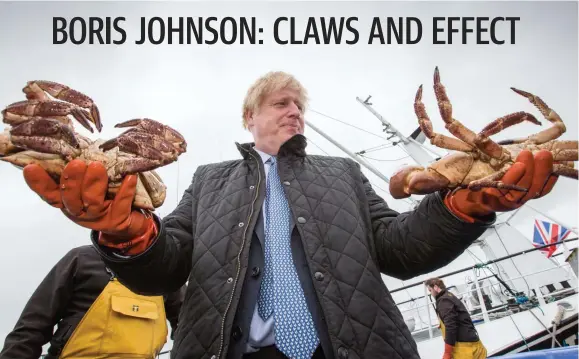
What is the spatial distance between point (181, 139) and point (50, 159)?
45cm

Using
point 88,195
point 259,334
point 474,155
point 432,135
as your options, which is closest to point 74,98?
point 88,195

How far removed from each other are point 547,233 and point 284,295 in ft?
50.5

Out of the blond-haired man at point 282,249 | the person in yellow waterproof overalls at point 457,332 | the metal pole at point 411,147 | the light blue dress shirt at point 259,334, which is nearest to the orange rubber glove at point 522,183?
the blond-haired man at point 282,249

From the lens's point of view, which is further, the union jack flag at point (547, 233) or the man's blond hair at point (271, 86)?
the union jack flag at point (547, 233)

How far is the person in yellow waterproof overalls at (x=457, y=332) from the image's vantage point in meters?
6.71

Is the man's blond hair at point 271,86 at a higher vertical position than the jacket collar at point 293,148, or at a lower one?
higher

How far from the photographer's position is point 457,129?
66.7 inches

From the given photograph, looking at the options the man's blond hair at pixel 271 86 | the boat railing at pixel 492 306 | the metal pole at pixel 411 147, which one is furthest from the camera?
the metal pole at pixel 411 147

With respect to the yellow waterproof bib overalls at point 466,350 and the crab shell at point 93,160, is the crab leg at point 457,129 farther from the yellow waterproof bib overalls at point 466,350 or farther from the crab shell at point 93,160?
the yellow waterproof bib overalls at point 466,350

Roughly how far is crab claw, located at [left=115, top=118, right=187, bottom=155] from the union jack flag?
1511 cm

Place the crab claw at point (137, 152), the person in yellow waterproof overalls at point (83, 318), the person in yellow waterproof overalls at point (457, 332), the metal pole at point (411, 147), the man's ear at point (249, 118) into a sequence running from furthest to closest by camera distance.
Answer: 1. the metal pole at point (411, 147)
2. the person in yellow waterproof overalls at point (457, 332)
3. the man's ear at point (249, 118)
4. the person in yellow waterproof overalls at point (83, 318)
5. the crab claw at point (137, 152)

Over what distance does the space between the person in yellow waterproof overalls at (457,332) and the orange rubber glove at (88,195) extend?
6.33 m

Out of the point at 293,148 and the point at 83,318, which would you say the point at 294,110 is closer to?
the point at 293,148

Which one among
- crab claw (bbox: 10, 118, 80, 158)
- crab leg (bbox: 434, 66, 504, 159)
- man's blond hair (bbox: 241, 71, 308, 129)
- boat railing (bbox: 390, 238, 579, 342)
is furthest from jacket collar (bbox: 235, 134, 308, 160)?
boat railing (bbox: 390, 238, 579, 342)
